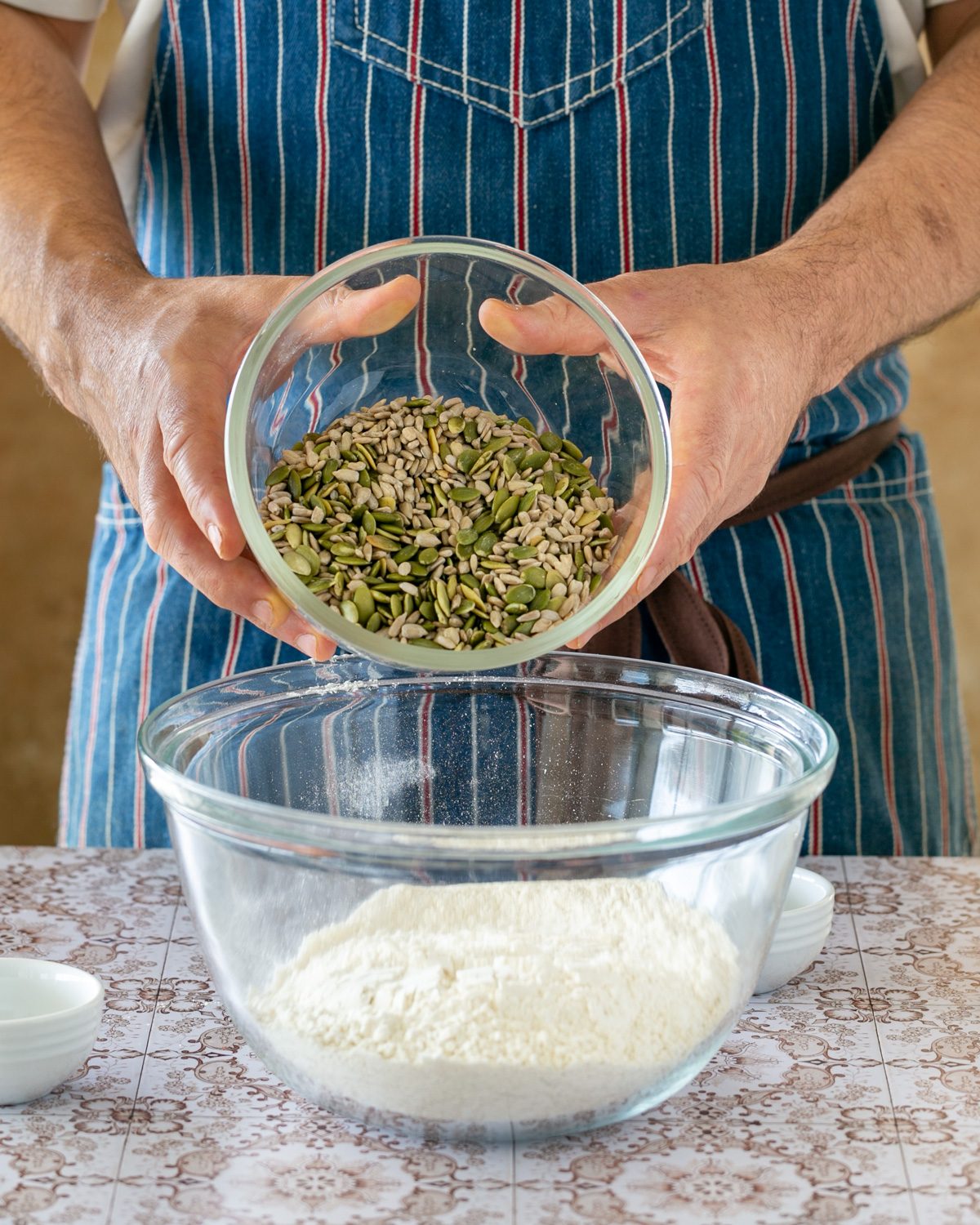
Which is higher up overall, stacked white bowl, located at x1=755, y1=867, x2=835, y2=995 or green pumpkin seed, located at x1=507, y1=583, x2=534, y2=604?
green pumpkin seed, located at x1=507, y1=583, x2=534, y2=604

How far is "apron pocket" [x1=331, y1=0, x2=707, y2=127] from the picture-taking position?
1199mm

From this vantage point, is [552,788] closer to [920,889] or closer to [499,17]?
[920,889]

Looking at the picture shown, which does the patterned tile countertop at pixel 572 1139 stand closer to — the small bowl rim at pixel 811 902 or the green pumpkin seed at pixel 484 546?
the small bowl rim at pixel 811 902

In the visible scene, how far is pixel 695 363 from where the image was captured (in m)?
0.87

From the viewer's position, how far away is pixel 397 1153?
0.71 meters

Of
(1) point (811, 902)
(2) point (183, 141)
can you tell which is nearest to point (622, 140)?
(2) point (183, 141)

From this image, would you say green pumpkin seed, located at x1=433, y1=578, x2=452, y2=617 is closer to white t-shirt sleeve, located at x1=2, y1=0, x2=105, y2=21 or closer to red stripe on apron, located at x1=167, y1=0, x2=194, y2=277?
red stripe on apron, located at x1=167, y1=0, x2=194, y2=277

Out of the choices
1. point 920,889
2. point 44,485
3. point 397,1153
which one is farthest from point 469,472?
point 44,485

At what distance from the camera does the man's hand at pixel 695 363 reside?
2.66ft

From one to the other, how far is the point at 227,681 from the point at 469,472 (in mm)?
209

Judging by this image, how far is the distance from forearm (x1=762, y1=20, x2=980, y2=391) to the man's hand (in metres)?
0.11

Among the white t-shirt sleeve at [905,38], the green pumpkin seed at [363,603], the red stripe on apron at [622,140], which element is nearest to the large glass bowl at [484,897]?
the green pumpkin seed at [363,603]

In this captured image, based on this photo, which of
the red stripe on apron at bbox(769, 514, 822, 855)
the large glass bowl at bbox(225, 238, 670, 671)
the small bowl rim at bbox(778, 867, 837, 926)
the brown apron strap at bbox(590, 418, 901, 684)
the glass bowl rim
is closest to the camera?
the glass bowl rim

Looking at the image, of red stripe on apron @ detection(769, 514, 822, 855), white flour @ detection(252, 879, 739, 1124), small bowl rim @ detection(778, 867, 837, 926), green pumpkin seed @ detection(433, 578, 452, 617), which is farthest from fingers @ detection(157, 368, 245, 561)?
red stripe on apron @ detection(769, 514, 822, 855)
